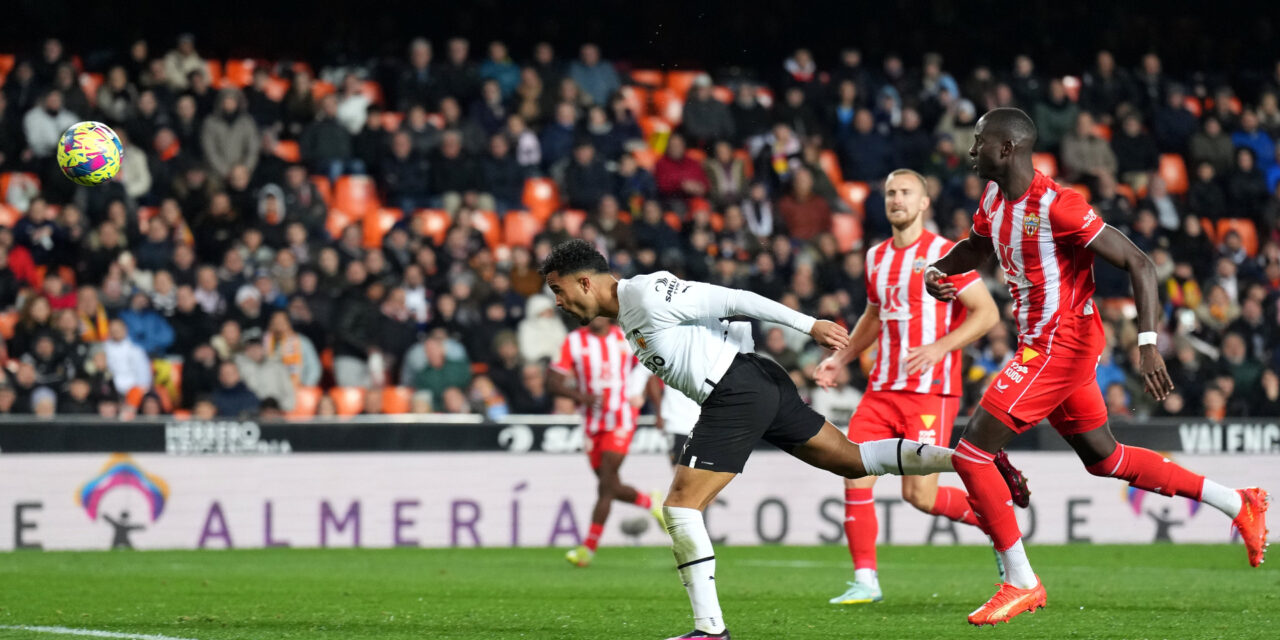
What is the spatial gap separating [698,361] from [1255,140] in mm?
16649

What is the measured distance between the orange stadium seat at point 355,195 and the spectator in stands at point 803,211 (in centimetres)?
483

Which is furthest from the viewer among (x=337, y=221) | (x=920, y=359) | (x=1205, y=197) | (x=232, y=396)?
(x=1205, y=197)

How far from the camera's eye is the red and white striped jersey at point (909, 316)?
9219mm

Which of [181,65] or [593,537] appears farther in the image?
[181,65]

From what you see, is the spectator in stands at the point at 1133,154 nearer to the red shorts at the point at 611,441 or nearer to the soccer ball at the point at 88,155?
the red shorts at the point at 611,441

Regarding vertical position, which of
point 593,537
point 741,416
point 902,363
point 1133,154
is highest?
point 1133,154

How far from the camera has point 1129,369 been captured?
17.6 meters

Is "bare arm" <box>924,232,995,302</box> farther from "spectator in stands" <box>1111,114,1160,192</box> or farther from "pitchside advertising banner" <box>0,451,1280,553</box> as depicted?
"spectator in stands" <box>1111,114,1160,192</box>

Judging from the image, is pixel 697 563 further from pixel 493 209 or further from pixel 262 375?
pixel 493 209

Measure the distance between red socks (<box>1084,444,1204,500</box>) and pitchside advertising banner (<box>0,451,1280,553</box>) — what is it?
6.92 m

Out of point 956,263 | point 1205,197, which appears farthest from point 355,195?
point 956,263

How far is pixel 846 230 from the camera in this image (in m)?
19.6

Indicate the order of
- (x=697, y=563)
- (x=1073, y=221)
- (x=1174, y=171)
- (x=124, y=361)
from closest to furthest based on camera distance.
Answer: (x=697, y=563) < (x=1073, y=221) < (x=124, y=361) < (x=1174, y=171)

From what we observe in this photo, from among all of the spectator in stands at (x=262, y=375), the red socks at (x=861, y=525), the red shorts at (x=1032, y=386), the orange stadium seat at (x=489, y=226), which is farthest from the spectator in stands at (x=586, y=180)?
the red shorts at (x=1032, y=386)
